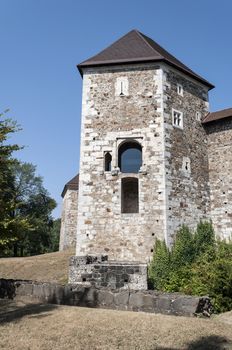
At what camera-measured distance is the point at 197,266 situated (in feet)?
41.8

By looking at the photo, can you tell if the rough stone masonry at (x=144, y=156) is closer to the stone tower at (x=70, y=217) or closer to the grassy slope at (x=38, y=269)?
the grassy slope at (x=38, y=269)

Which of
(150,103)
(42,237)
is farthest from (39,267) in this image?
(42,237)

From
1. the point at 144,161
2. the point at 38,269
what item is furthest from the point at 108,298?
the point at 38,269

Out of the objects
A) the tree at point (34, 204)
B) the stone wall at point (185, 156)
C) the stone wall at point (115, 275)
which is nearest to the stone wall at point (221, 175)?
the stone wall at point (185, 156)

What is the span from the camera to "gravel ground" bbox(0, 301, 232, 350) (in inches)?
247

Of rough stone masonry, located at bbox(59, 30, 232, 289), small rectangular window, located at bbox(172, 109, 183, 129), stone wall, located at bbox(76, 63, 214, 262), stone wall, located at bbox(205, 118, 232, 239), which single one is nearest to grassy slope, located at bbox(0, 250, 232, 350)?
stone wall, located at bbox(76, 63, 214, 262)

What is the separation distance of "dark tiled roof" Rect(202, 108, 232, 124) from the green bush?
487cm

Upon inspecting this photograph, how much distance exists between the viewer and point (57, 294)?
395 inches

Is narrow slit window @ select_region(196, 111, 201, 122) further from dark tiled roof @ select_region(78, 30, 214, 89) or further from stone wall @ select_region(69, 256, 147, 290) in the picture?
stone wall @ select_region(69, 256, 147, 290)

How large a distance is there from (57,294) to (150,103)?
29.5ft

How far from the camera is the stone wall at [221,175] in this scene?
16078 millimetres

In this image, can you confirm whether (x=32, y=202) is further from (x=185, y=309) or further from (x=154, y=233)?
(x=185, y=309)

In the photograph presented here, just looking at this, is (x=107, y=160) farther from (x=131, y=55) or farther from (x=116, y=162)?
(x=131, y=55)

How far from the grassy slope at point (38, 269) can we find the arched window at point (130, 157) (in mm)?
5405
